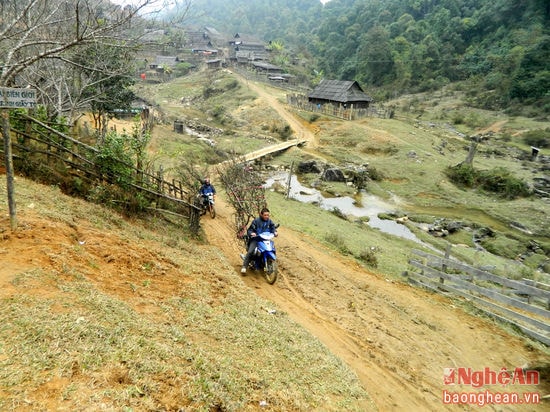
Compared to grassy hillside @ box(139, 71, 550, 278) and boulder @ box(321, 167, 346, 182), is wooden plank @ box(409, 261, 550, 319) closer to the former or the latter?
grassy hillside @ box(139, 71, 550, 278)

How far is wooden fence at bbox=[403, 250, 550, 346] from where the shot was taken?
8.04 m

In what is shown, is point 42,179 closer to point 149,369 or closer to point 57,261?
point 57,261

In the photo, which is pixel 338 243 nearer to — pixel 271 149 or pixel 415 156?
pixel 271 149

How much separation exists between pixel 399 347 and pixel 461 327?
2531 millimetres

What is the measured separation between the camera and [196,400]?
11.8 feet

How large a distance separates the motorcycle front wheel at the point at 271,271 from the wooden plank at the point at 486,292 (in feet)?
16.0

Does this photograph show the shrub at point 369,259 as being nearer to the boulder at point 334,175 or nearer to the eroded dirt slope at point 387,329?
the eroded dirt slope at point 387,329

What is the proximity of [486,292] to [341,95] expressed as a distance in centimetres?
3904

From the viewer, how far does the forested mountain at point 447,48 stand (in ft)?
164

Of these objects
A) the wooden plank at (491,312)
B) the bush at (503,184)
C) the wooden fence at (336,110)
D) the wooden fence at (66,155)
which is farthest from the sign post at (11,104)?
the wooden fence at (336,110)

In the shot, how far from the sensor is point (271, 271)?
8.43 m

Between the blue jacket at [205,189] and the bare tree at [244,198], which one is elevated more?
the bare tree at [244,198]

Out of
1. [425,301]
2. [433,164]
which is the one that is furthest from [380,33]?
[425,301]

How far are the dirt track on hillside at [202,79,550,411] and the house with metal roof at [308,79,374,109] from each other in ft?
Result: 121
